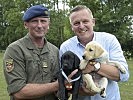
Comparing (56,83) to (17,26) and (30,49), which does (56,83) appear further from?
(17,26)

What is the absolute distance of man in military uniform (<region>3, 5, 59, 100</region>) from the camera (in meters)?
5.03

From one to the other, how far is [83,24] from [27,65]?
42.3 inches

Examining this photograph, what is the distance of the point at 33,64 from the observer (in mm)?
5156

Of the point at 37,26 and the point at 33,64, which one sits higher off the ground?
the point at 37,26

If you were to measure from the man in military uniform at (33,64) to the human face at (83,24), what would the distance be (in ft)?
1.46

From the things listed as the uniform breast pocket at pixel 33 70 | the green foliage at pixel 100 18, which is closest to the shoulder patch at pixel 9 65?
the uniform breast pocket at pixel 33 70

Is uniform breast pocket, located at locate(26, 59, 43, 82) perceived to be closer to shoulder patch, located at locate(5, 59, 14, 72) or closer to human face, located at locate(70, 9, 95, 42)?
shoulder patch, located at locate(5, 59, 14, 72)

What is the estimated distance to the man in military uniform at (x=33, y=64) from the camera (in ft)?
16.5

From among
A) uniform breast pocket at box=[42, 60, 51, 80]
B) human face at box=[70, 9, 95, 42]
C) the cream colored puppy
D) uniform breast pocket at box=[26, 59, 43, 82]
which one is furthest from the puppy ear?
uniform breast pocket at box=[26, 59, 43, 82]

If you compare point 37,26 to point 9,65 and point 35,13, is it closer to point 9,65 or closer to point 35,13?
point 35,13

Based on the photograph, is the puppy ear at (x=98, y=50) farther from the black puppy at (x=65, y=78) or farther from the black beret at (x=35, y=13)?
the black beret at (x=35, y=13)

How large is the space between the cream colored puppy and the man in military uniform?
48cm

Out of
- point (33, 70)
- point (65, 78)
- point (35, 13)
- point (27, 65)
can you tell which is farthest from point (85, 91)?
point (35, 13)

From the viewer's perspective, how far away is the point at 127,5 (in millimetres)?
56188
